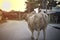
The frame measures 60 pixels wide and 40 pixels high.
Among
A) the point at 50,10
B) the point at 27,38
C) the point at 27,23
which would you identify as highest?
the point at 50,10

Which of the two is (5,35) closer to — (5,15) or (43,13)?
(5,15)

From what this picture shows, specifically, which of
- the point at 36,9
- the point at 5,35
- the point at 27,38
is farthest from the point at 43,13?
the point at 5,35

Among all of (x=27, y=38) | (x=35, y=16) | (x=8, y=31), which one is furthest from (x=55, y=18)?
(x=8, y=31)

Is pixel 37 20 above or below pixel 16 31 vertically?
above

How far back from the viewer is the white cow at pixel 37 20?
1.23 meters

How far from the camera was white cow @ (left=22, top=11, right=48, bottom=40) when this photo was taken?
123cm

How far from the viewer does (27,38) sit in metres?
1.25

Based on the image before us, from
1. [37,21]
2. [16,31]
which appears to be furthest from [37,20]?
Result: [16,31]

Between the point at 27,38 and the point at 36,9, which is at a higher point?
the point at 36,9

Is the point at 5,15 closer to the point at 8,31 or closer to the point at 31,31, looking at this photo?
the point at 8,31

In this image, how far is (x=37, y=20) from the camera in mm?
1228

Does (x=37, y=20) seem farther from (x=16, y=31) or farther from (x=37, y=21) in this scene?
(x=16, y=31)

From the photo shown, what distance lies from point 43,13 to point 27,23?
178 millimetres

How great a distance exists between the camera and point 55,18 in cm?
129
